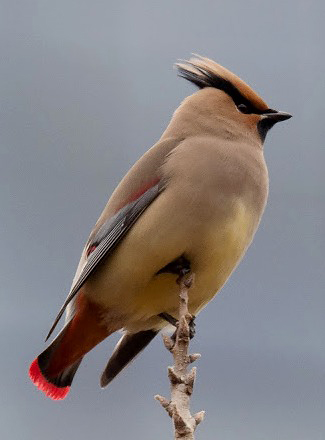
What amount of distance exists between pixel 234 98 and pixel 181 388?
5.95ft

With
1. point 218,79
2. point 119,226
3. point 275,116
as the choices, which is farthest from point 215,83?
point 119,226

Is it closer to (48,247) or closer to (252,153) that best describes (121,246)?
(252,153)

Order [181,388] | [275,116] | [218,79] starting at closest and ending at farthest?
[181,388], [275,116], [218,79]

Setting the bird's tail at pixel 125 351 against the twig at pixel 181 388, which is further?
the bird's tail at pixel 125 351

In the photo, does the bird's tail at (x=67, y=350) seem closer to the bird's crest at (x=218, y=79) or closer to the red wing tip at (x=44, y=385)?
the red wing tip at (x=44, y=385)

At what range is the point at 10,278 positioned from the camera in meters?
9.02

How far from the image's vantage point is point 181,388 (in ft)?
11.4

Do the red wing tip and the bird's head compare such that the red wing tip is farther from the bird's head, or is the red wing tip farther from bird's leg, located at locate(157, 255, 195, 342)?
the bird's head

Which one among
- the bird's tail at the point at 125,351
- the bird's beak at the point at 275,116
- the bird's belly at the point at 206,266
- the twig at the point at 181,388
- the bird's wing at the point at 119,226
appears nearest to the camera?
the twig at the point at 181,388

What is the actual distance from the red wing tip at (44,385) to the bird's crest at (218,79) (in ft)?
4.05

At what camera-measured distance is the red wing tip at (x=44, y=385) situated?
15.0 ft

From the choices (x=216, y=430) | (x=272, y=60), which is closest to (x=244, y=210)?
(x=216, y=430)

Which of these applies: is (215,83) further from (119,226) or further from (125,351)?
(125,351)

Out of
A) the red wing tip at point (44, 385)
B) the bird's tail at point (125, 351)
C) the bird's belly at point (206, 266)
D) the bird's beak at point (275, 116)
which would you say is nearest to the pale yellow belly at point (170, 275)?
the bird's belly at point (206, 266)
